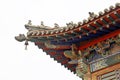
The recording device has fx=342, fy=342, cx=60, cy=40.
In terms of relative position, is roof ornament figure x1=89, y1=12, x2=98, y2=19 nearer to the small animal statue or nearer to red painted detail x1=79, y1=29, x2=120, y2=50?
the small animal statue

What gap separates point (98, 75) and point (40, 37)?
2133 mm

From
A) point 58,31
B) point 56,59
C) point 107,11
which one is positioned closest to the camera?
point 107,11

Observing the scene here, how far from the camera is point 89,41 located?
428 inches

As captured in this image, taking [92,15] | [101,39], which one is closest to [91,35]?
[101,39]

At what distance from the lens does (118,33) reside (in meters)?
10.3

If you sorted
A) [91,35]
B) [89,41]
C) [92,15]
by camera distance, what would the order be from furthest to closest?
[89,41]
[91,35]
[92,15]

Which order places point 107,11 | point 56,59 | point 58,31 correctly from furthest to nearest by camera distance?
point 56,59, point 58,31, point 107,11

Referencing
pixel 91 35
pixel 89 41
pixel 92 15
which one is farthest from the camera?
→ pixel 89 41

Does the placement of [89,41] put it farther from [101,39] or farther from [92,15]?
[92,15]

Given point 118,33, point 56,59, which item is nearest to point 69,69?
point 56,59

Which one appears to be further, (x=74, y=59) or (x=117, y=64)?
(x=74, y=59)

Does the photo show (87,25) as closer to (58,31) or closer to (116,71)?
(58,31)

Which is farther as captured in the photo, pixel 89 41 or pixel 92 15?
pixel 89 41

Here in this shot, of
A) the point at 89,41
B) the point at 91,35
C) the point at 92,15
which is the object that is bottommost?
the point at 89,41
